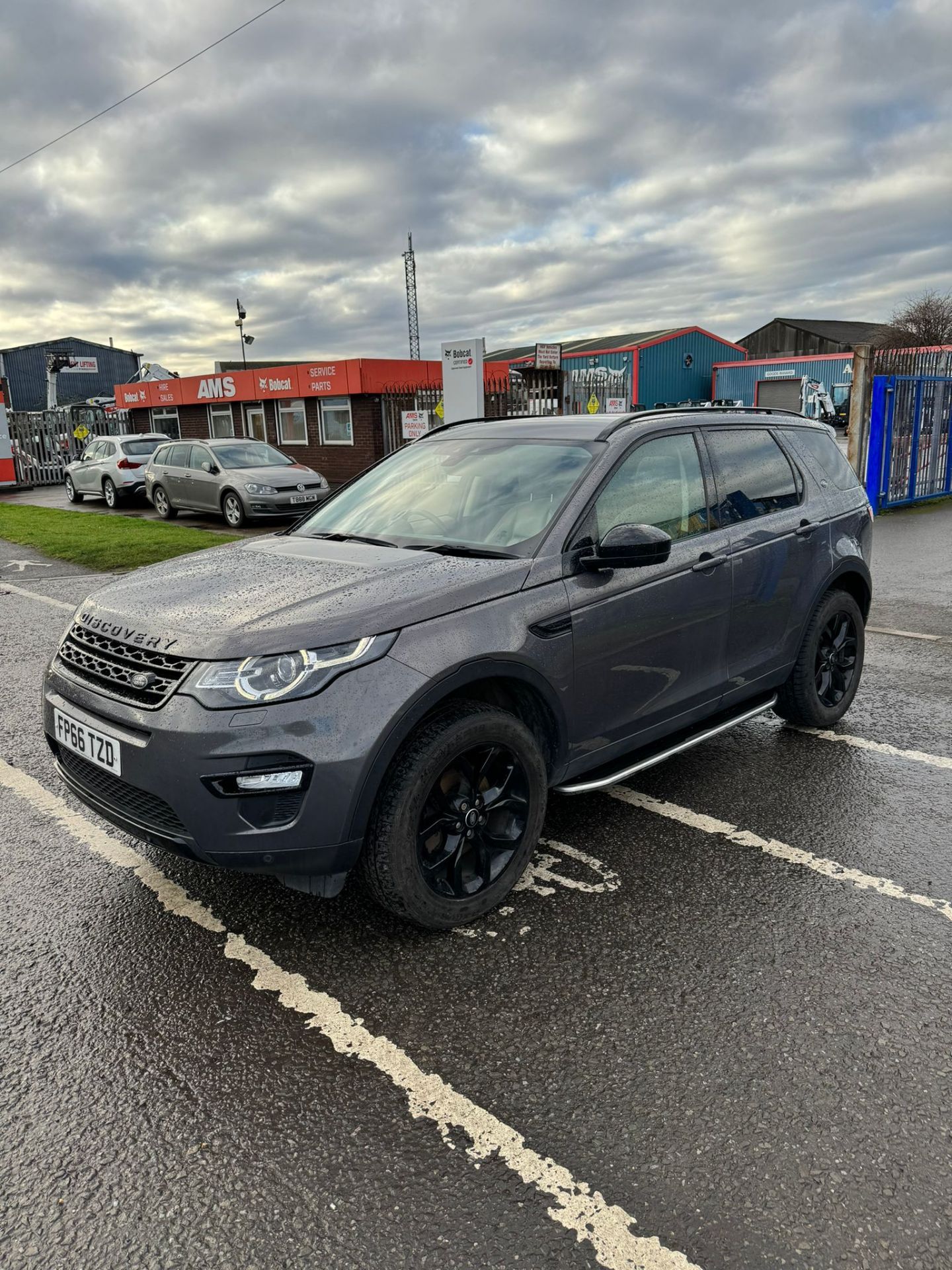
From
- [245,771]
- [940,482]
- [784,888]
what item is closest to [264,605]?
[245,771]

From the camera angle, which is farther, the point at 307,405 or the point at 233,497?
the point at 307,405

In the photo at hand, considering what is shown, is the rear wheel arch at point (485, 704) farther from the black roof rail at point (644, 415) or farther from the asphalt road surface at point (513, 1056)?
the black roof rail at point (644, 415)

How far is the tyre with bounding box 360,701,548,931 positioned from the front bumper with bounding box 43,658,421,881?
0.14 meters

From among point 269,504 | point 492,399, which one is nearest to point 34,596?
point 269,504

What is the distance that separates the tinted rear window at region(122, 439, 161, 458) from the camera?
69.4 feet

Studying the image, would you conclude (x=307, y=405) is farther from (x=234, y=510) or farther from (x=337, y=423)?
(x=234, y=510)

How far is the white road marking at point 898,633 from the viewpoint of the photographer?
23.7ft

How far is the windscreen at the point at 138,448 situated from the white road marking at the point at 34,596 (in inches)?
444

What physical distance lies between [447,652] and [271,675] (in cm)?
57

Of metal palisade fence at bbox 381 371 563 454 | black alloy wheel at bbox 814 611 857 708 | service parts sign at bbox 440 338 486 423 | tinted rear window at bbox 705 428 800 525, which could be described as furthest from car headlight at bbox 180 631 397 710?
metal palisade fence at bbox 381 371 563 454

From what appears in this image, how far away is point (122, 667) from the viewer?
2.99m

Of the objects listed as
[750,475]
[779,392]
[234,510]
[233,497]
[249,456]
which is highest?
[779,392]

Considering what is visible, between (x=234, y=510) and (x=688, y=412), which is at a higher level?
(x=688, y=412)

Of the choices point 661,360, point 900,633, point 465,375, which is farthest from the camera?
point 661,360
